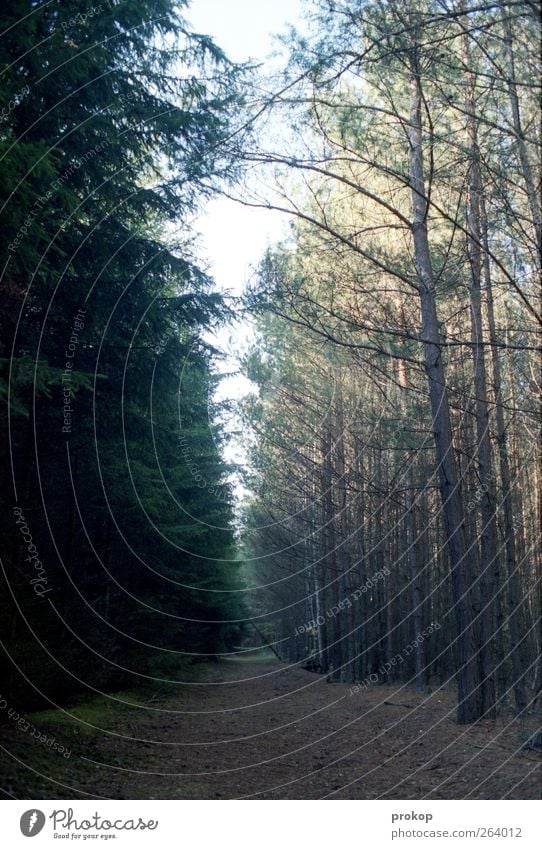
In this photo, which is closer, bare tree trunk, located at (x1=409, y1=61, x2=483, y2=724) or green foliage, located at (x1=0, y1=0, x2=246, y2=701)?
green foliage, located at (x1=0, y1=0, x2=246, y2=701)

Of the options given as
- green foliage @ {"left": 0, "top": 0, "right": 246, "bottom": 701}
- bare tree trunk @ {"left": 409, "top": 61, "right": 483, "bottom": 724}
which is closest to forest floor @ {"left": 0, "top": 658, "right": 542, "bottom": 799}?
bare tree trunk @ {"left": 409, "top": 61, "right": 483, "bottom": 724}

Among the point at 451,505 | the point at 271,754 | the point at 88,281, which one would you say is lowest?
the point at 271,754

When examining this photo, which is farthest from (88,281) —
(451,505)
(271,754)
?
(271,754)

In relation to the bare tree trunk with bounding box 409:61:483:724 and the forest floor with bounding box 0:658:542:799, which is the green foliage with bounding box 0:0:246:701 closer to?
the forest floor with bounding box 0:658:542:799

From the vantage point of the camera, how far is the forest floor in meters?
6.14

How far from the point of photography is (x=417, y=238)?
9.91 meters

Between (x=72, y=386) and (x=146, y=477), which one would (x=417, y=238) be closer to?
(x=72, y=386)

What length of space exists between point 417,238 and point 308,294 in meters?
2.45

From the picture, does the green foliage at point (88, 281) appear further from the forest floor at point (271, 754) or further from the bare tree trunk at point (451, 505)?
the bare tree trunk at point (451, 505)

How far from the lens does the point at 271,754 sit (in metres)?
8.40

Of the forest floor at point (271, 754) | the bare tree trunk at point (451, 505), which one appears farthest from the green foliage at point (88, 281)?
the bare tree trunk at point (451, 505)

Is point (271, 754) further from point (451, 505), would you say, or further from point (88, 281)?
point (88, 281)
